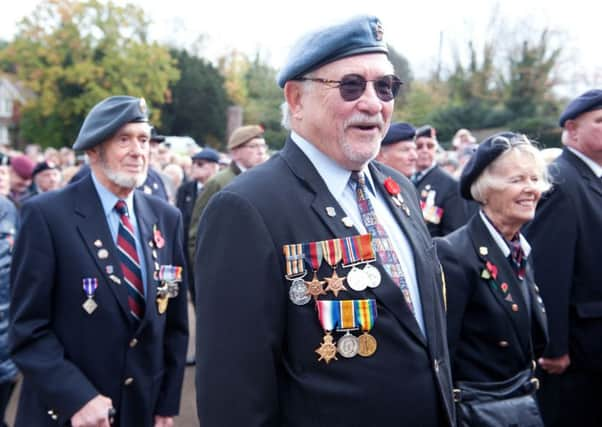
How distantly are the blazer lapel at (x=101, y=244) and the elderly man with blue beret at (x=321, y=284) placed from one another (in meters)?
1.09

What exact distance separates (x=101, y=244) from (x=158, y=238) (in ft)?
1.16

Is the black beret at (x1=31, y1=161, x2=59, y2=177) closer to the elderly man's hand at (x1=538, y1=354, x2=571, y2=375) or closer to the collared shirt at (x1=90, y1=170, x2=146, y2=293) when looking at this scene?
the collared shirt at (x1=90, y1=170, x2=146, y2=293)

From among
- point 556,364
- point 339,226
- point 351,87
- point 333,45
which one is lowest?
point 556,364

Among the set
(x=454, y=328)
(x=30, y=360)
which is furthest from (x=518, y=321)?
(x=30, y=360)

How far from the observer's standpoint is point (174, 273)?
3152 millimetres

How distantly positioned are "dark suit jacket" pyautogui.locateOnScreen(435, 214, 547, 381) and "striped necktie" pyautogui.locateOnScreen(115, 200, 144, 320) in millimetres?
1508

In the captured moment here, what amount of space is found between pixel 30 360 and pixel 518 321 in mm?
2281

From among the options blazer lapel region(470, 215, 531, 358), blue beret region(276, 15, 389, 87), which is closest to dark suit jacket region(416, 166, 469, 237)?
blazer lapel region(470, 215, 531, 358)

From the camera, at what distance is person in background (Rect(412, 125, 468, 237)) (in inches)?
230

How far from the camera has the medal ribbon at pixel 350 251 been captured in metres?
1.85

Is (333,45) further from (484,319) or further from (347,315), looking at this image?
(484,319)

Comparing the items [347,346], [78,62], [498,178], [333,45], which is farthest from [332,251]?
[78,62]

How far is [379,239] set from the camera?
1.98 m

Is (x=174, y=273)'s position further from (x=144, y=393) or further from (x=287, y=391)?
(x=287, y=391)
